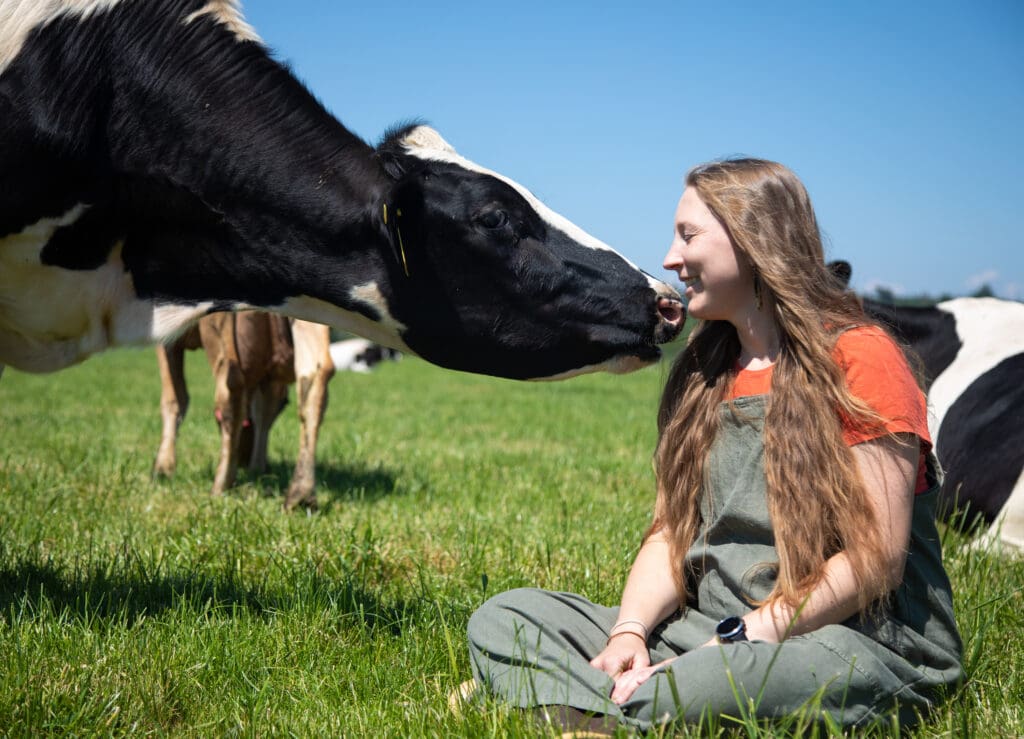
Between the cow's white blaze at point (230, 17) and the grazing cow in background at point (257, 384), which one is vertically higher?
the cow's white blaze at point (230, 17)

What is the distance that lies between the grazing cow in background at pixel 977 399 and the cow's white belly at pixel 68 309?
117 inches

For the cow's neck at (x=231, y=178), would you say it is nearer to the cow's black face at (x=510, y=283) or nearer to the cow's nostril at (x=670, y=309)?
the cow's black face at (x=510, y=283)

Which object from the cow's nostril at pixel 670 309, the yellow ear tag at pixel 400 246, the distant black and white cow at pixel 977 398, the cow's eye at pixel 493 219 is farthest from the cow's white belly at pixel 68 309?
the distant black and white cow at pixel 977 398

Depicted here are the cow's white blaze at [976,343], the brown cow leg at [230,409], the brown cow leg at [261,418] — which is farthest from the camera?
the brown cow leg at [261,418]

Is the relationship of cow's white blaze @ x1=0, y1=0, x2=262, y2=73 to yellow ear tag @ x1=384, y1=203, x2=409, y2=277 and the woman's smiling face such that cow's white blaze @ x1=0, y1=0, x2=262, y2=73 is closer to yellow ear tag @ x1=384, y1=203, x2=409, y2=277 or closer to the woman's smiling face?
yellow ear tag @ x1=384, y1=203, x2=409, y2=277

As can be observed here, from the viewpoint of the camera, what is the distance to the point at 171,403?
7.67 m

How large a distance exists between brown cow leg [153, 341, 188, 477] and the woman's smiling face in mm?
5168

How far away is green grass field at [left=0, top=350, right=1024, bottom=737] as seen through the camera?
258 cm

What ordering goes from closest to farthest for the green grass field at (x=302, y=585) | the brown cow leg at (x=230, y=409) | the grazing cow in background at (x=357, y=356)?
the green grass field at (x=302, y=585)
the brown cow leg at (x=230, y=409)
the grazing cow in background at (x=357, y=356)

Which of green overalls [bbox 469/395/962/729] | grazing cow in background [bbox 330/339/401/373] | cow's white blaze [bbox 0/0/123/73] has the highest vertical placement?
cow's white blaze [bbox 0/0/123/73]

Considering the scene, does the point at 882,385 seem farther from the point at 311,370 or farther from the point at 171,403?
the point at 171,403

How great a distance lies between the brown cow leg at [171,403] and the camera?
7.12 metres

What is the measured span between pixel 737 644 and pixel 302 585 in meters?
1.74

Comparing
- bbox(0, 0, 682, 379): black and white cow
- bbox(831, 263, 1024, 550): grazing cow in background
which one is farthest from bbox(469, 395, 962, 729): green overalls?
bbox(831, 263, 1024, 550): grazing cow in background
